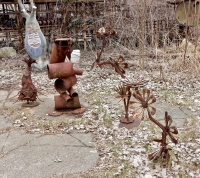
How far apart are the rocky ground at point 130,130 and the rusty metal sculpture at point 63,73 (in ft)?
0.88

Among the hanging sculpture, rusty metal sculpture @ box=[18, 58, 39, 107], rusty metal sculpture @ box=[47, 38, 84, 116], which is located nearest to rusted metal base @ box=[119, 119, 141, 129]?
rusty metal sculpture @ box=[47, 38, 84, 116]

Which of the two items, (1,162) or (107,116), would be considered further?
(107,116)

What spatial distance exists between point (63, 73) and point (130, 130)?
1.08m

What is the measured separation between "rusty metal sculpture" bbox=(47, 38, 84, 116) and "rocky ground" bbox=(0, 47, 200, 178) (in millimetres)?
268

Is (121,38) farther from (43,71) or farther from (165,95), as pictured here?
(165,95)

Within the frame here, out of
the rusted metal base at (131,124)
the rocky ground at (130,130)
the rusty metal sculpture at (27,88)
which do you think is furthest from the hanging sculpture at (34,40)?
the rusted metal base at (131,124)

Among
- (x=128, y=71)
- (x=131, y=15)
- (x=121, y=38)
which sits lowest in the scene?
(x=128, y=71)

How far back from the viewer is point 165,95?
13.4 ft

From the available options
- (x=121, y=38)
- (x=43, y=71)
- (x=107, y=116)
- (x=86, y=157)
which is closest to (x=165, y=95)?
(x=107, y=116)

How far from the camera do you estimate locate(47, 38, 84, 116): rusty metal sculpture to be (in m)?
3.29

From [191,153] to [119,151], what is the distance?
0.68 m

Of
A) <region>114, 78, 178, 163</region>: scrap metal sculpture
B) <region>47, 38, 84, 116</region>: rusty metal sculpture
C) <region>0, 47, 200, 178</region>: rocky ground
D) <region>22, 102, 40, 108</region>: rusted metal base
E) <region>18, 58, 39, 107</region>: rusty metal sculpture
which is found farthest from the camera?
<region>22, 102, 40, 108</region>: rusted metal base

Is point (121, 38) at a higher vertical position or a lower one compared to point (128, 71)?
higher

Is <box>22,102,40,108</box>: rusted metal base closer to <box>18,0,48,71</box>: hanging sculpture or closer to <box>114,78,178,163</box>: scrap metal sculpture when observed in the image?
<box>114,78,178,163</box>: scrap metal sculpture
